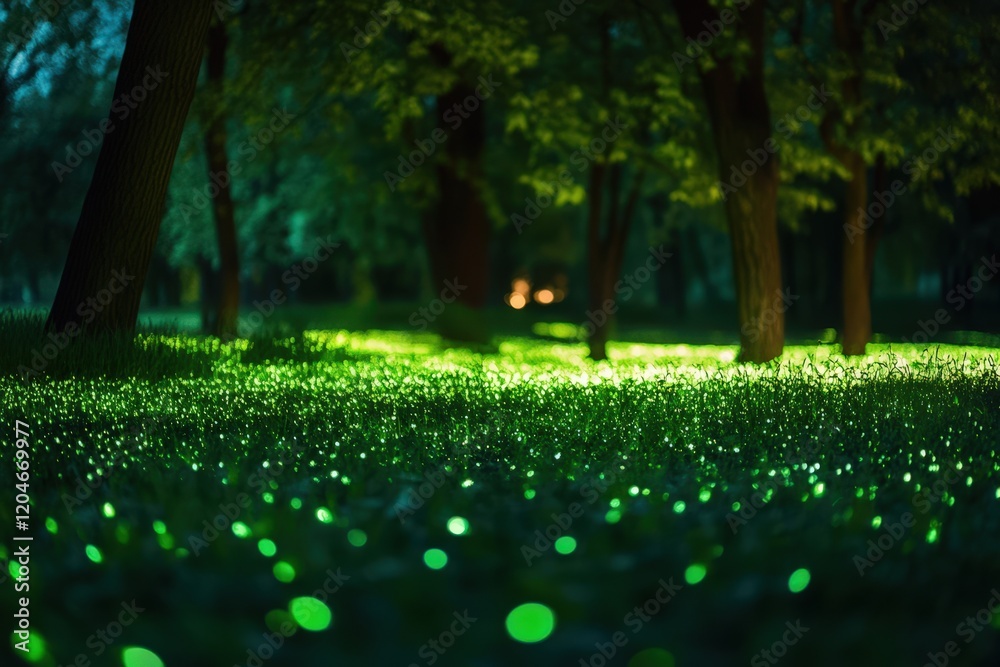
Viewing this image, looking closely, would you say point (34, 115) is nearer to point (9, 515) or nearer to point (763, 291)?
point (763, 291)

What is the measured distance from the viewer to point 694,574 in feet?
13.2

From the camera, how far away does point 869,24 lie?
18.4m

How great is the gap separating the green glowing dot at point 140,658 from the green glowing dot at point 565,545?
1758 millimetres

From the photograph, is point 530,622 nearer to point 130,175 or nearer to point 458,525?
point 458,525

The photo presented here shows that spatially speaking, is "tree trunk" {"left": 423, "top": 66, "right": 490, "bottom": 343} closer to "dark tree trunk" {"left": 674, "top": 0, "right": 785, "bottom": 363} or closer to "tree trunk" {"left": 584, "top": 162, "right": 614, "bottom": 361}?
"tree trunk" {"left": 584, "top": 162, "right": 614, "bottom": 361}

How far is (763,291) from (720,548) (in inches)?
479

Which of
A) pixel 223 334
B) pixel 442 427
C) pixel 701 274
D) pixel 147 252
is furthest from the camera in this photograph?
pixel 701 274

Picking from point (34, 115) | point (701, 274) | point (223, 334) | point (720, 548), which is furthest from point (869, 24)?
point (701, 274)

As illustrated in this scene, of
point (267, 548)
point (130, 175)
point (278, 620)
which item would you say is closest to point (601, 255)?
point (130, 175)

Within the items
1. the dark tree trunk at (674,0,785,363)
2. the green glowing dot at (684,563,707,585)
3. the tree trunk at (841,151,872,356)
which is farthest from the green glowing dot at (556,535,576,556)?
the tree trunk at (841,151,872,356)

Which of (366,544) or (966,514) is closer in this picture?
(366,544)

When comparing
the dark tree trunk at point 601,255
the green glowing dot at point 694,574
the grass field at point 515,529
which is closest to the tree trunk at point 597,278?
the dark tree trunk at point 601,255

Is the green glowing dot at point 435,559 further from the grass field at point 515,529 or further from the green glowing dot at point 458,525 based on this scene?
the green glowing dot at point 458,525

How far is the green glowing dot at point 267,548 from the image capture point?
434cm
